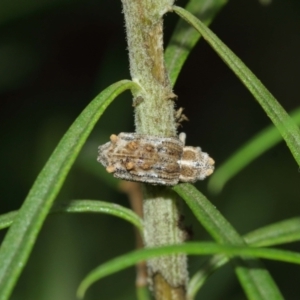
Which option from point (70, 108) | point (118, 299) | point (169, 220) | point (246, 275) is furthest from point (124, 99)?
point (246, 275)

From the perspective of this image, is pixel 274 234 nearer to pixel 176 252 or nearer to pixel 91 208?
pixel 91 208

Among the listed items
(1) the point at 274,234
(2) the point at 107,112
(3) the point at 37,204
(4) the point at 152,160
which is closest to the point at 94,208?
(4) the point at 152,160

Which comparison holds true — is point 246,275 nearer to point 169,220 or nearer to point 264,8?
point 169,220

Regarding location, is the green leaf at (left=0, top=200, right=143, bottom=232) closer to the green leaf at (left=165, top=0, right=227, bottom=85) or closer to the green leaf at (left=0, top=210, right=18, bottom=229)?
the green leaf at (left=0, top=210, right=18, bottom=229)

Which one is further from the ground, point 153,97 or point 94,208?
point 153,97

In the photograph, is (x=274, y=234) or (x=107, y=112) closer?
(x=274, y=234)

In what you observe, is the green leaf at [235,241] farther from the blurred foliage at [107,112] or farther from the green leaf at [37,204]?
the blurred foliage at [107,112]
